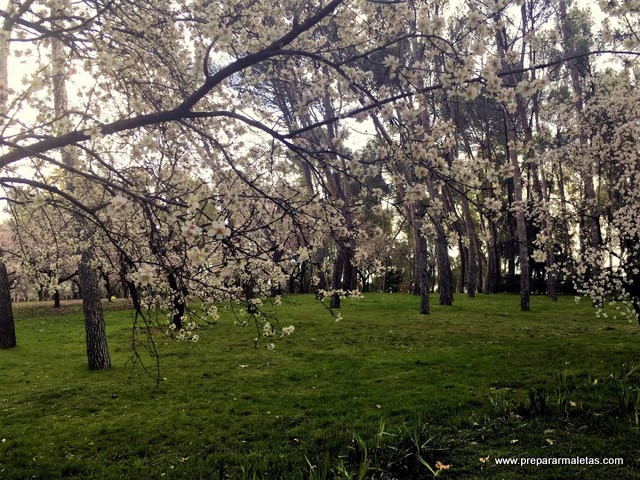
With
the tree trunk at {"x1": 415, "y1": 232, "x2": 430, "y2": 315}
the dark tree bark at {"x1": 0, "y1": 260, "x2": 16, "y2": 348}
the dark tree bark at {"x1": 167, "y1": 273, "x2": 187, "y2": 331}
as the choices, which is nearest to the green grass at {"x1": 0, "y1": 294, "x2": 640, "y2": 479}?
the dark tree bark at {"x1": 0, "y1": 260, "x2": 16, "y2": 348}

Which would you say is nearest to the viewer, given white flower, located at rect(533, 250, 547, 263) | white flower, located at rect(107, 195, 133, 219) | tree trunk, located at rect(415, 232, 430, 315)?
white flower, located at rect(107, 195, 133, 219)

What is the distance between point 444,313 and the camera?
18.3 meters

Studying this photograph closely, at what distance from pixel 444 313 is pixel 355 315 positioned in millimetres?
3683

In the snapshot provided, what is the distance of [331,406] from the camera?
7621mm

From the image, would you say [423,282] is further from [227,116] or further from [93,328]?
[227,116]

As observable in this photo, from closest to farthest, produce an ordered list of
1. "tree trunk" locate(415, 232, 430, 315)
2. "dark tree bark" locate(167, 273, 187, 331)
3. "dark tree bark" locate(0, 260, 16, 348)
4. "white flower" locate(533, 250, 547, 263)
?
1. "white flower" locate(533, 250, 547, 263)
2. "dark tree bark" locate(167, 273, 187, 331)
3. "dark tree bark" locate(0, 260, 16, 348)
4. "tree trunk" locate(415, 232, 430, 315)

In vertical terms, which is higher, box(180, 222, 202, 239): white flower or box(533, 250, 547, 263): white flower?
box(180, 222, 202, 239): white flower

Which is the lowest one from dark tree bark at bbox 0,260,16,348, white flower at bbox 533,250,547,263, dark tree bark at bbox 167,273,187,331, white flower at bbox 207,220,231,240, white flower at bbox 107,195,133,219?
dark tree bark at bbox 0,260,16,348

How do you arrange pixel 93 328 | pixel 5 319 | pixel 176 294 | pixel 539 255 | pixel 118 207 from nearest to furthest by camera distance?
pixel 118 207 → pixel 539 255 → pixel 176 294 → pixel 93 328 → pixel 5 319

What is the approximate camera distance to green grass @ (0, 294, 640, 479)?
5.47 meters

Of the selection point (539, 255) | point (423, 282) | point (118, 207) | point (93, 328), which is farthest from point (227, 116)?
point (423, 282)

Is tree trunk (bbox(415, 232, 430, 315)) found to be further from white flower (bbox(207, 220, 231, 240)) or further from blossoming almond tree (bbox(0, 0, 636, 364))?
white flower (bbox(207, 220, 231, 240))

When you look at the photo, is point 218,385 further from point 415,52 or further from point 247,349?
point 415,52

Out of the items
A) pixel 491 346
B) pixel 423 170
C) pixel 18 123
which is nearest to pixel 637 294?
pixel 491 346
